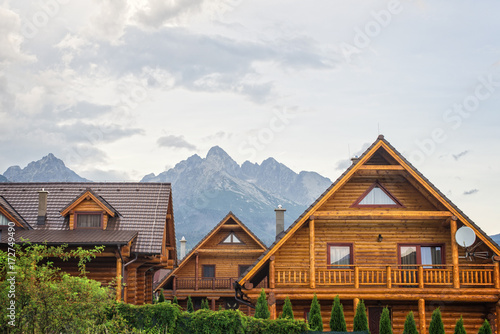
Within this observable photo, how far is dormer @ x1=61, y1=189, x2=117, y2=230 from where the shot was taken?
2456 centimetres

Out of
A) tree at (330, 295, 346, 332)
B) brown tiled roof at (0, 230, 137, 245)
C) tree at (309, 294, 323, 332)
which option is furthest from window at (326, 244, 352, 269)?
brown tiled roof at (0, 230, 137, 245)

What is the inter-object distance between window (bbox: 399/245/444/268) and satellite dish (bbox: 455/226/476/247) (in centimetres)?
183

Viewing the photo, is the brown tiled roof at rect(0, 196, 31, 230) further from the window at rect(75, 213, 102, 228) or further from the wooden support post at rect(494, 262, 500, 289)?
the wooden support post at rect(494, 262, 500, 289)

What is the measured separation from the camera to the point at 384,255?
21672 millimetres

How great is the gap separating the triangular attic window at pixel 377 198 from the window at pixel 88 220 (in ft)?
37.6

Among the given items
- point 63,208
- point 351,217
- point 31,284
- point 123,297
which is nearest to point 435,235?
point 351,217

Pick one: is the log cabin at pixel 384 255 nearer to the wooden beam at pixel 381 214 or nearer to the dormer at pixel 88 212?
the wooden beam at pixel 381 214

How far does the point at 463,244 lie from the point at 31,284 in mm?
14538

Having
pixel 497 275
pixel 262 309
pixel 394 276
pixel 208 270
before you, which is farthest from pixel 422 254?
pixel 208 270

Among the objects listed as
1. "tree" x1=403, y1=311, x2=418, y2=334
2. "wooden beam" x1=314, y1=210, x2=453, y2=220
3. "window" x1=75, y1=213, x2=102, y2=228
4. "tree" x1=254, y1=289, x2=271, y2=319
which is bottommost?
"tree" x1=403, y1=311, x2=418, y2=334

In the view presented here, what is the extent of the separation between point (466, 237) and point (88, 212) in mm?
15828

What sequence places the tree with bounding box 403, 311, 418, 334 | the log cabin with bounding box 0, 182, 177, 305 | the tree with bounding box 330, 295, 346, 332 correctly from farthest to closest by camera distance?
the log cabin with bounding box 0, 182, 177, 305 < the tree with bounding box 330, 295, 346, 332 < the tree with bounding box 403, 311, 418, 334

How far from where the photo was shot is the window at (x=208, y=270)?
121 ft

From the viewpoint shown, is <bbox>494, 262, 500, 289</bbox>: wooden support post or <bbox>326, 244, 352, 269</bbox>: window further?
<bbox>326, 244, 352, 269</bbox>: window
